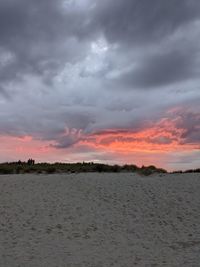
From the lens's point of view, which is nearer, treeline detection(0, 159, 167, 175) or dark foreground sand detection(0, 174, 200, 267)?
dark foreground sand detection(0, 174, 200, 267)

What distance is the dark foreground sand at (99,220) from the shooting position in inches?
672

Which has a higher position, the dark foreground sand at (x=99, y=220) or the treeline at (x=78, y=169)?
the treeline at (x=78, y=169)

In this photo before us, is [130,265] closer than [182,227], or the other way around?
[130,265]

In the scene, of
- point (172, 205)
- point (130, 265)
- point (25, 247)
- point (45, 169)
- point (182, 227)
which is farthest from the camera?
point (45, 169)

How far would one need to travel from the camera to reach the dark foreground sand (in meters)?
17.1

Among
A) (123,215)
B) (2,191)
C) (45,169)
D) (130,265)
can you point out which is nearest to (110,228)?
(123,215)

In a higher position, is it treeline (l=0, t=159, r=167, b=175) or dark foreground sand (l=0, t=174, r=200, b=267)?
treeline (l=0, t=159, r=167, b=175)

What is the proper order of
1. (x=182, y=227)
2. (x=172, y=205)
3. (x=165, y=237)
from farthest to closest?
(x=172, y=205)
(x=182, y=227)
(x=165, y=237)

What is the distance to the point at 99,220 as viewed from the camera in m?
22.1

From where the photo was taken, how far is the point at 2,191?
26.1m

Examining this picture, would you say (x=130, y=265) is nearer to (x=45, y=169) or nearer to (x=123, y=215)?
(x=123, y=215)

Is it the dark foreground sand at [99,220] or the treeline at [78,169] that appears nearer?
the dark foreground sand at [99,220]

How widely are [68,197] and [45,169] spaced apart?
7202 millimetres

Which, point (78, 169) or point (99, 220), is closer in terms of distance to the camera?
point (99, 220)
